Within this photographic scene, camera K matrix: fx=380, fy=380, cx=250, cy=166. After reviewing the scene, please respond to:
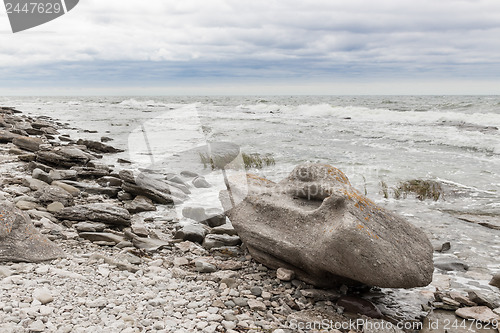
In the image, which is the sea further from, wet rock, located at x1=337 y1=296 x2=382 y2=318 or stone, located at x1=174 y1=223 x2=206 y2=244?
stone, located at x1=174 y1=223 x2=206 y2=244

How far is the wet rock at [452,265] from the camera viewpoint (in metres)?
6.45

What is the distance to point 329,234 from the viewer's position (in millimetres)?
4766

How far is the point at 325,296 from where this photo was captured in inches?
204

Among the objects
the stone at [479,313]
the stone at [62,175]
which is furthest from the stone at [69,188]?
the stone at [479,313]

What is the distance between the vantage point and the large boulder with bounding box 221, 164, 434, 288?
4.59m

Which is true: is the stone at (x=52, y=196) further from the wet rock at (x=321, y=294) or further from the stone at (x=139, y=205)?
the wet rock at (x=321, y=294)

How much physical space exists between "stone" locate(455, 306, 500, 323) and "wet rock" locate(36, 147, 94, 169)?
38.3 feet

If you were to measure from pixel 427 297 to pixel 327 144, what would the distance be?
17577mm

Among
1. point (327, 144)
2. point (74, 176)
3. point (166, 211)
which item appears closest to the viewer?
point (166, 211)

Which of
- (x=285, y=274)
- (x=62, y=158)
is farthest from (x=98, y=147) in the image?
(x=285, y=274)

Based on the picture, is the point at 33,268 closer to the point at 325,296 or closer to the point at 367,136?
the point at 325,296

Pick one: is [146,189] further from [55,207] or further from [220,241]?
[220,241]

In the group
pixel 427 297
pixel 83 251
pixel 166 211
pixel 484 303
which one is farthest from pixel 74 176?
pixel 484 303

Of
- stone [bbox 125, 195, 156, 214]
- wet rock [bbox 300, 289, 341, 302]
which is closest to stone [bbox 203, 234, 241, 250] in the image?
wet rock [bbox 300, 289, 341, 302]
